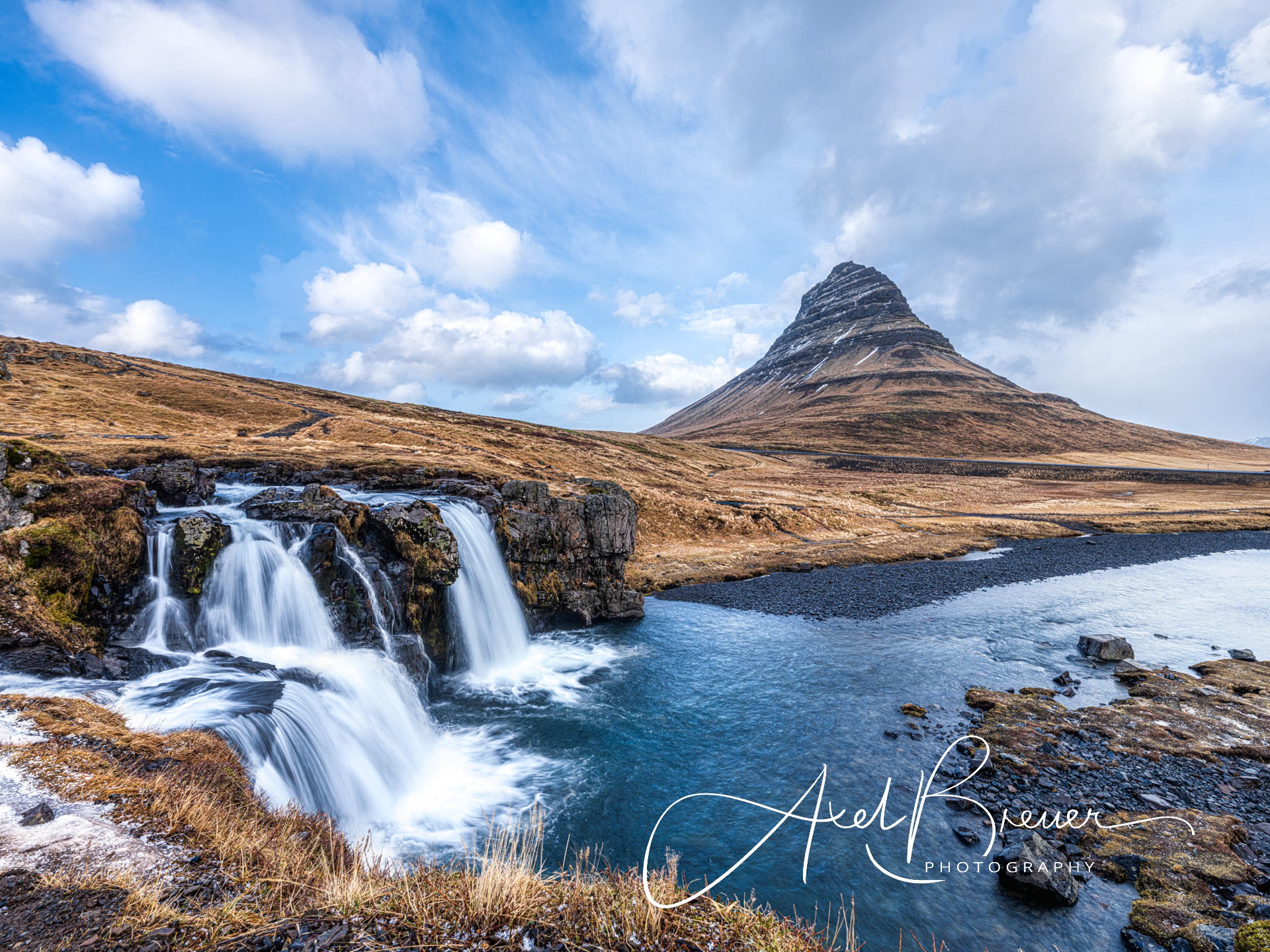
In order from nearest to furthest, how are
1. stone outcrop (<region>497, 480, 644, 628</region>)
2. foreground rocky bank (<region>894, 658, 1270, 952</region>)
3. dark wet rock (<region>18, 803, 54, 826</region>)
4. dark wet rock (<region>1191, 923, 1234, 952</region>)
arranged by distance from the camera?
dark wet rock (<region>18, 803, 54, 826</region>) < dark wet rock (<region>1191, 923, 1234, 952</region>) < foreground rocky bank (<region>894, 658, 1270, 952</region>) < stone outcrop (<region>497, 480, 644, 628</region>)

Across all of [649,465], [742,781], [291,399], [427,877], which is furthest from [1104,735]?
[291,399]

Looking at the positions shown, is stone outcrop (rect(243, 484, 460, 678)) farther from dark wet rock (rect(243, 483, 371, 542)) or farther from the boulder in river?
the boulder in river

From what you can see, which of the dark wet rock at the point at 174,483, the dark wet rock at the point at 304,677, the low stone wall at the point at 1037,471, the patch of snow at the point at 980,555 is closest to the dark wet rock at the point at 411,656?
the dark wet rock at the point at 304,677

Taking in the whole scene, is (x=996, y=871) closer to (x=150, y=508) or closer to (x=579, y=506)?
(x=579, y=506)

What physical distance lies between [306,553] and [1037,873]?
2518 centimetres

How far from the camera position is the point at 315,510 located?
918 inches

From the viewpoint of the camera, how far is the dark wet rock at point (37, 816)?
7.12 metres

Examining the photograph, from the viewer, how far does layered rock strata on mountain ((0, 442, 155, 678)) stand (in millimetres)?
13867

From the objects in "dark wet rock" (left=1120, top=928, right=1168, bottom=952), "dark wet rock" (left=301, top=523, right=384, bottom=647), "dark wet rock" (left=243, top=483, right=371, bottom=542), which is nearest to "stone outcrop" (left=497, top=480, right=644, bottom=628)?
"dark wet rock" (left=243, top=483, right=371, bottom=542)

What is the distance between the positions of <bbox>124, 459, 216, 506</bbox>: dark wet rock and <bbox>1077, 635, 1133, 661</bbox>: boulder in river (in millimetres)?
45276

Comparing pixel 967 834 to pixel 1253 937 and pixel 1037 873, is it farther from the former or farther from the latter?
pixel 1253 937

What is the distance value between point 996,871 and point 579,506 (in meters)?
26.2

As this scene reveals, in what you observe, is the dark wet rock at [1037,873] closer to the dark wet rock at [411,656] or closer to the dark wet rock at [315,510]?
the dark wet rock at [411,656]

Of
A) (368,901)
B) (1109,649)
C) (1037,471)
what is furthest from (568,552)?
(1037,471)
